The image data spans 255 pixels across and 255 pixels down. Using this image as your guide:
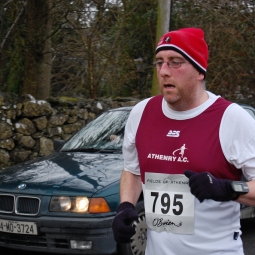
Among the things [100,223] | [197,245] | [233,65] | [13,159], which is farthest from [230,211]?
[233,65]

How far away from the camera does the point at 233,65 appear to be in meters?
17.3

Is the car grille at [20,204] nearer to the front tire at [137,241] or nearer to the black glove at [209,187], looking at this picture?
the front tire at [137,241]

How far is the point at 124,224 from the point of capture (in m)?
2.71

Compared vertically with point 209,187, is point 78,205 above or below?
below

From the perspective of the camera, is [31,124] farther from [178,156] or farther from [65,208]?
[178,156]

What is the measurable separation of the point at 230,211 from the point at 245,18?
1600 centimetres

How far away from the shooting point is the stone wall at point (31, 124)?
409 inches

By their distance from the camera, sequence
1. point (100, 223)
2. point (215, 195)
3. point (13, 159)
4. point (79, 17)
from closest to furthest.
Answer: point (215, 195) → point (100, 223) → point (13, 159) → point (79, 17)

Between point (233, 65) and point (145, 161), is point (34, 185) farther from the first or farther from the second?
point (233, 65)

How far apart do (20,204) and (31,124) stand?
5.70 meters

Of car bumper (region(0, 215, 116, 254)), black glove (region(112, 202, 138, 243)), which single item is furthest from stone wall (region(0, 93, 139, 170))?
black glove (region(112, 202, 138, 243))

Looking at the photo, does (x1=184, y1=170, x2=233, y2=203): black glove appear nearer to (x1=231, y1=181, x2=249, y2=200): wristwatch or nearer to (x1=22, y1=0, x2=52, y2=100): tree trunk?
(x1=231, y1=181, x2=249, y2=200): wristwatch

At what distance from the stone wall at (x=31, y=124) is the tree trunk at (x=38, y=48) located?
1074mm

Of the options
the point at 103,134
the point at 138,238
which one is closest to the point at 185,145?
the point at 138,238
